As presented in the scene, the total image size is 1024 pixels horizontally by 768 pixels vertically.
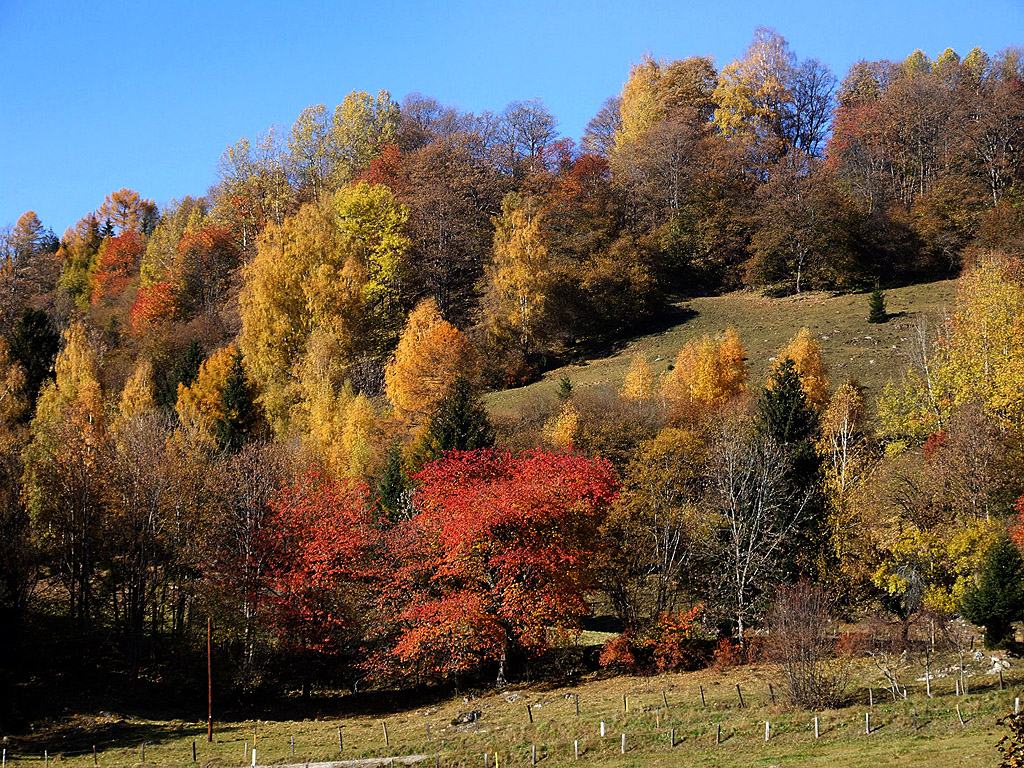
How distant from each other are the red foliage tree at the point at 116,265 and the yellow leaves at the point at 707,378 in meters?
70.7

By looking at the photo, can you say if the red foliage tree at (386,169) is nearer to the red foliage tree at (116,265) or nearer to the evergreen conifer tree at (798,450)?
the red foliage tree at (116,265)

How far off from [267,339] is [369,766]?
4472 cm

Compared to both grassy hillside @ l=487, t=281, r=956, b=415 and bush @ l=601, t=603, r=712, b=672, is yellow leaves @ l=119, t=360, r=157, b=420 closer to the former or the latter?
grassy hillside @ l=487, t=281, r=956, b=415

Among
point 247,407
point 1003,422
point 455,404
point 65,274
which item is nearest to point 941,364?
point 1003,422

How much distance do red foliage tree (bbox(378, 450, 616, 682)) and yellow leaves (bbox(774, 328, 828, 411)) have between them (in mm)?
19466

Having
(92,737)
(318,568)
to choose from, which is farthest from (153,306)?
(92,737)

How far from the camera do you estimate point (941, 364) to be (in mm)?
50438

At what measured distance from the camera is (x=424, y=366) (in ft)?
195

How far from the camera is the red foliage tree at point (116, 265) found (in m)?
107

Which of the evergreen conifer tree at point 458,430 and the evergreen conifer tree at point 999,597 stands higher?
the evergreen conifer tree at point 458,430

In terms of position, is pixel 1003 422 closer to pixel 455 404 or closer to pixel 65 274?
pixel 455 404

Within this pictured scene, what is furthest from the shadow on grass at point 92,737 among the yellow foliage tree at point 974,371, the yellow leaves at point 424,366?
the yellow foliage tree at point 974,371

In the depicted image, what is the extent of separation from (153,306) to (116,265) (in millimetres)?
31335

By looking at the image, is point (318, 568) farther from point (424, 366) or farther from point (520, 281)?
point (520, 281)
